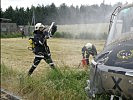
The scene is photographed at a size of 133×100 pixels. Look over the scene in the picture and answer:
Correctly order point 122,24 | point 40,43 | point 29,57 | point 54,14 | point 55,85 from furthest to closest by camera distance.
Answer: point 54,14
point 29,57
point 40,43
point 55,85
point 122,24

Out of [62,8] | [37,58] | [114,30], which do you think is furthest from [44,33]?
[62,8]

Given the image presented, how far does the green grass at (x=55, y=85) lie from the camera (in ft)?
24.6

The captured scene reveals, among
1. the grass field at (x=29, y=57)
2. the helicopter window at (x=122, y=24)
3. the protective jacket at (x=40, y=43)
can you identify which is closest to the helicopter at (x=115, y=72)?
the helicopter window at (x=122, y=24)

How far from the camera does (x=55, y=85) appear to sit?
8.14 m

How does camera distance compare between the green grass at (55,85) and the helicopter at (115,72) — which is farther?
the green grass at (55,85)

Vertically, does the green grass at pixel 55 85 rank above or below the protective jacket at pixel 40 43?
below

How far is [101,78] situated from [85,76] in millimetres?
3337

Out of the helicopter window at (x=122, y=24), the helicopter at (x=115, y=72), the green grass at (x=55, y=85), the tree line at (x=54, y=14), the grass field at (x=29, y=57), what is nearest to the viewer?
the helicopter at (x=115, y=72)

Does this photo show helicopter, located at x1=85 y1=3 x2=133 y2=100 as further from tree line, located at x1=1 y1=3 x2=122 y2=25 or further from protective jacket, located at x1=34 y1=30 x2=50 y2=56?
tree line, located at x1=1 y1=3 x2=122 y2=25

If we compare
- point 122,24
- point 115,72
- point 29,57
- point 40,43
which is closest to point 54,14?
point 29,57

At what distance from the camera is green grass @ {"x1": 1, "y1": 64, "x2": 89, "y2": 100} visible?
7.50 m

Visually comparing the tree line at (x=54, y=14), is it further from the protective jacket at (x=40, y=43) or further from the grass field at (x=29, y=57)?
the protective jacket at (x=40, y=43)

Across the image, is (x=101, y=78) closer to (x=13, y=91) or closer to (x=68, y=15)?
(x=13, y=91)

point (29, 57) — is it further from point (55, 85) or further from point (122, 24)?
point (122, 24)
